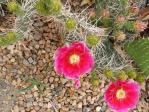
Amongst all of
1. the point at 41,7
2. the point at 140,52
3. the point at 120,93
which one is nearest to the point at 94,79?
the point at 120,93

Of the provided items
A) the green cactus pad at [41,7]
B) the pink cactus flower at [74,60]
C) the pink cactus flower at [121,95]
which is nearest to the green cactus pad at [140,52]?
the pink cactus flower at [121,95]

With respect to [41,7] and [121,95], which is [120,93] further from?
[41,7]

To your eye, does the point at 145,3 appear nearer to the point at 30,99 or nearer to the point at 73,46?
the point at 73,46

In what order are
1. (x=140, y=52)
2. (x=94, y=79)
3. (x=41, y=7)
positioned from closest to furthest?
(x=41, y=7)
(x=94, y=79)
(x=140, y=52)

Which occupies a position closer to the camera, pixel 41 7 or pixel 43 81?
pixel 41 7

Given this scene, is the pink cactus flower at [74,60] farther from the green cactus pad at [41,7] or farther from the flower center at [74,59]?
the green cactus pad at [41,7]

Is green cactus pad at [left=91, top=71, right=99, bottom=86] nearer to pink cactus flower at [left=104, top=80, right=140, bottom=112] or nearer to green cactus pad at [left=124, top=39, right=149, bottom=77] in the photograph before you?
pink cactus flower at [left=104, top=80, right=140, bottom=112]

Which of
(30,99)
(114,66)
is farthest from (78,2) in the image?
(30,99)
